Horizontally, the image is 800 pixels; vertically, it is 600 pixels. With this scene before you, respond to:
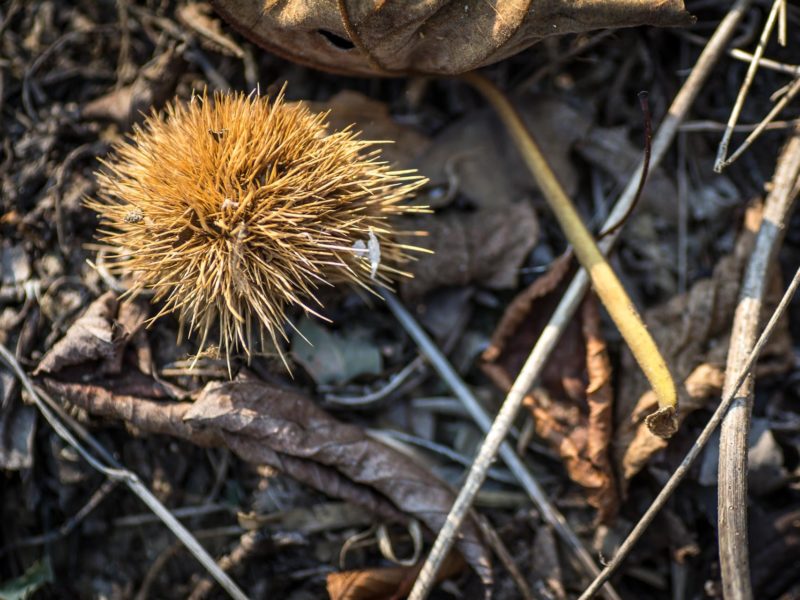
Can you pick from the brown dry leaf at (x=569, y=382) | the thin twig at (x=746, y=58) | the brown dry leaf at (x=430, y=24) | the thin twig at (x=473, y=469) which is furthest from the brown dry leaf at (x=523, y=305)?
the thin twig at (x=746, y=58)

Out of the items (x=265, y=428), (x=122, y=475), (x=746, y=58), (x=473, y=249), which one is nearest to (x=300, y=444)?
(x=265, y=428)

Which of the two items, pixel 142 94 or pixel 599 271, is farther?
pixel 142 94

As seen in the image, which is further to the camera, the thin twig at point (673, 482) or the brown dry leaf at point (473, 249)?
the brown dry leaf at point (473, 249)

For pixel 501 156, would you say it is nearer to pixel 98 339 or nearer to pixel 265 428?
pixel 265 428

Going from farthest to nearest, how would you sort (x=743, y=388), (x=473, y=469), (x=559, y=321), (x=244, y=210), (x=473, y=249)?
(x=473, y=249)
(x=559, y=321)
(x=473, y=469)
(x=743, y=388)
(x=244, y=210)

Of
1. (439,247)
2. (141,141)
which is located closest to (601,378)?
(439,247)

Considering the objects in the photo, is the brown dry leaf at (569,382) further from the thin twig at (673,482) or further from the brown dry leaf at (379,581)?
the brown dry leaf at (379,581)

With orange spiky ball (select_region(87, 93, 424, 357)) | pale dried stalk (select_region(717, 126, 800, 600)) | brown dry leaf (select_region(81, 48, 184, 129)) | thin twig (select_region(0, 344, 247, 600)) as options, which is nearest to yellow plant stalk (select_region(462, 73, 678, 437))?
pale dried stalk (select_region(717, 126, 800, 600))
